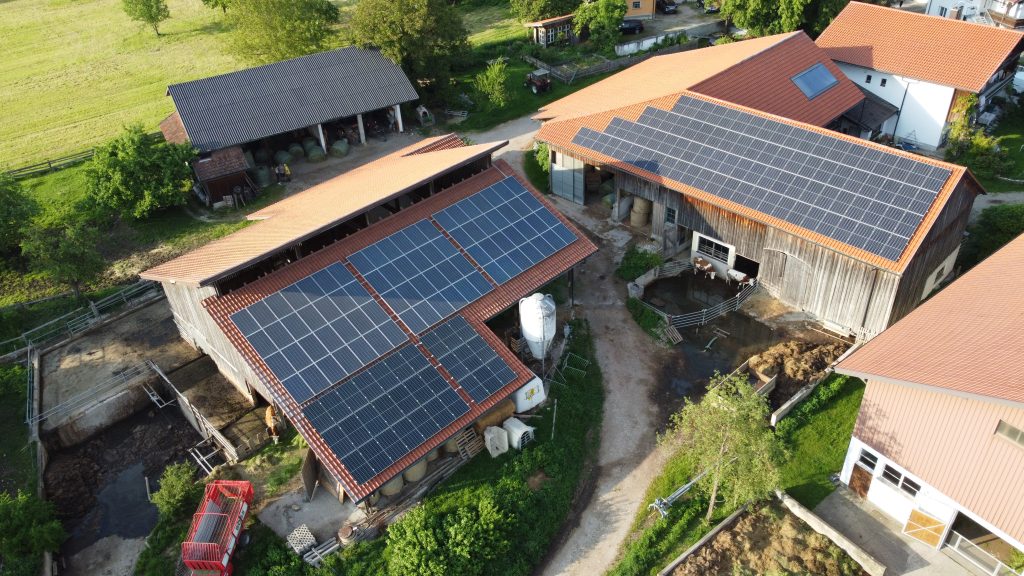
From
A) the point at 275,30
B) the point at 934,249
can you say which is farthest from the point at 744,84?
the point at 275,30

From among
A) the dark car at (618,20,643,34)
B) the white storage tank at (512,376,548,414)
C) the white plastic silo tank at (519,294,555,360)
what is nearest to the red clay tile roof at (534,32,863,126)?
the white plastic silo tank at (519,294,555,360)

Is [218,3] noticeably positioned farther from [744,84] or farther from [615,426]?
[615,426]

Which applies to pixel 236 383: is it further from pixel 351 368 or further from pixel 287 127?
pixel 287 127

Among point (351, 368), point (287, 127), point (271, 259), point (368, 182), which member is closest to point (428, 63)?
point (287, 127)

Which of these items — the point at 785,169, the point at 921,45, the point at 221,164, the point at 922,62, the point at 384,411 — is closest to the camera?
the point at 384,411

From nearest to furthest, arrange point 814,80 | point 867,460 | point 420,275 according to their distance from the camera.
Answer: point 867,460, point 420,275, point 814,80

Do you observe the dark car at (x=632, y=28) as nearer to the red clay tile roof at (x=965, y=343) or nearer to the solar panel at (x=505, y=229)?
the solar panel at (x=505, y=229)
